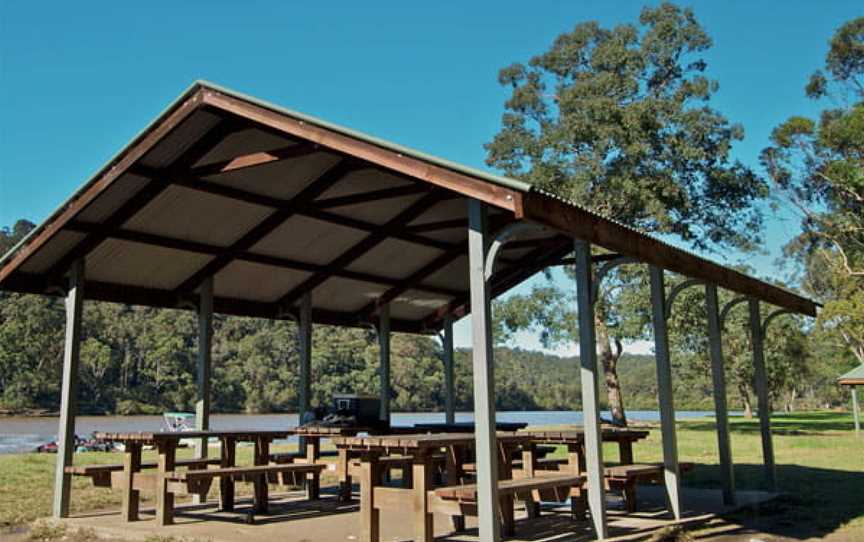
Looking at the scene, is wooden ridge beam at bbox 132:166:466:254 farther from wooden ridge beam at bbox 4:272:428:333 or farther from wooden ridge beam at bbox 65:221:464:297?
wooden ridge beam at bbox 4:272:428:333

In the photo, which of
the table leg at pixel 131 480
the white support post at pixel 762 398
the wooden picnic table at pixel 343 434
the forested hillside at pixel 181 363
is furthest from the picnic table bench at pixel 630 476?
the forested hillside at pixel 181 363

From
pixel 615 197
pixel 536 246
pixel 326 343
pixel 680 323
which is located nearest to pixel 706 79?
pixel 615 197

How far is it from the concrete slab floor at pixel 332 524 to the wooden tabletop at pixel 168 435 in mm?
728

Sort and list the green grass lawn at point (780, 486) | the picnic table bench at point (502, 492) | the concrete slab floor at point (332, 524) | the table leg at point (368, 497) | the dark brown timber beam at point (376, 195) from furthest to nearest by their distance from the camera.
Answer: the dark brown timber beam at point (376, 195), the green grass lawn at point (780, 486), the concrete slab floor at point (332, 524), the table leg at point (368, 497), the picnic table bench at point (502, 492)

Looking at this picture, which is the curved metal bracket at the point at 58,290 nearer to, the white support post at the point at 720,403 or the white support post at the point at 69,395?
the white support post at the point at 69,395

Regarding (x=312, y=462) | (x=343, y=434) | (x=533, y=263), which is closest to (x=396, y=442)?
(x=343, y=434)

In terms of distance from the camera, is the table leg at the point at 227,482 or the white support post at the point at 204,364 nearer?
the table leg at the point at 227,482

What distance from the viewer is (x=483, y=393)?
501cm

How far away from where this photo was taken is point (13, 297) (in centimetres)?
5506

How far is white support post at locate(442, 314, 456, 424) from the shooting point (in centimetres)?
1147

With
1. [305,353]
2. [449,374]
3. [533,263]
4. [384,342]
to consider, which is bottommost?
[449,374]

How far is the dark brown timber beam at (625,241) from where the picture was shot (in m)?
4.87

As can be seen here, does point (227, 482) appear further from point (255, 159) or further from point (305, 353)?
point (255, 159)

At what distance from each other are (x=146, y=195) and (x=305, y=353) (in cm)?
360
